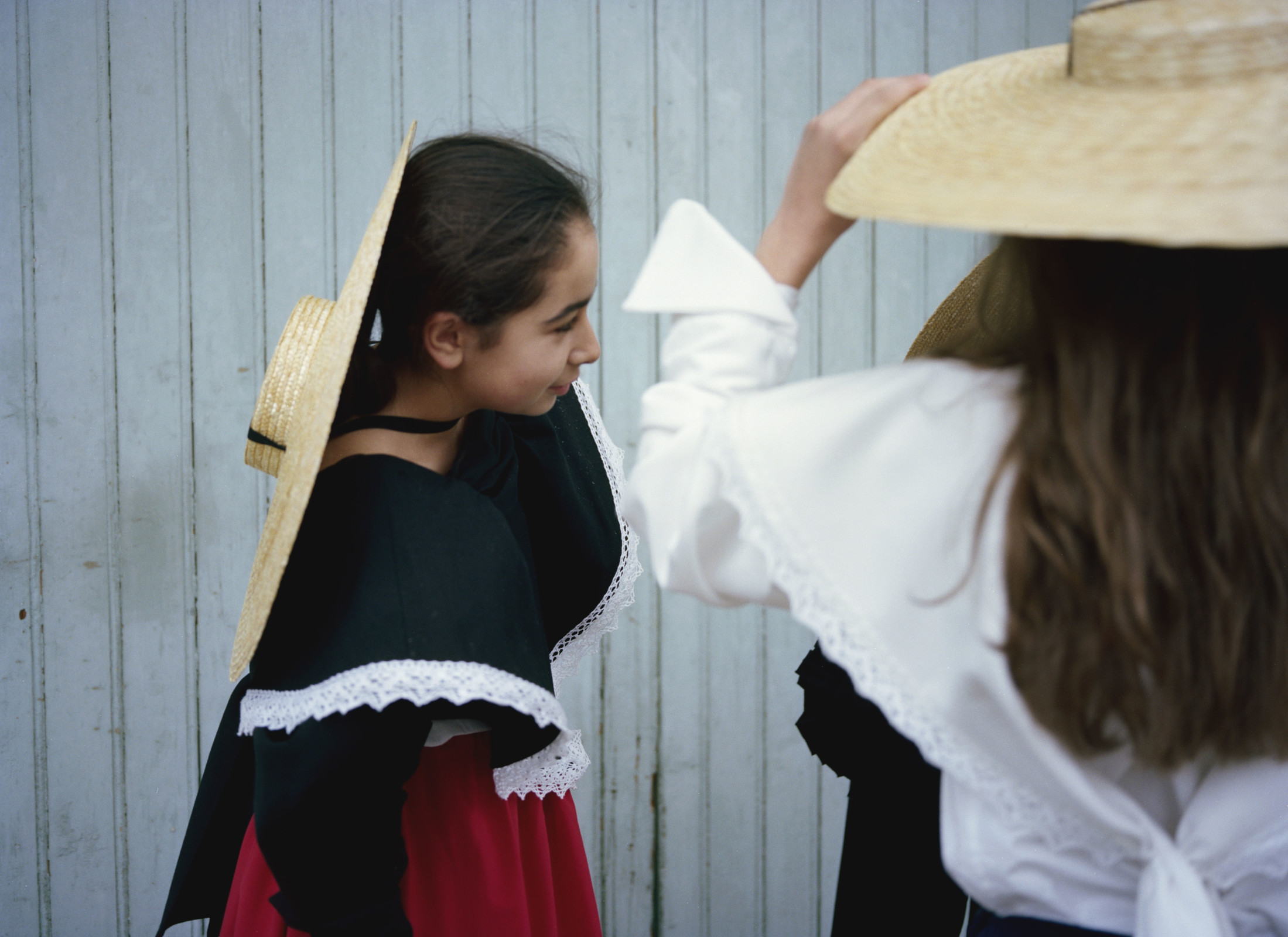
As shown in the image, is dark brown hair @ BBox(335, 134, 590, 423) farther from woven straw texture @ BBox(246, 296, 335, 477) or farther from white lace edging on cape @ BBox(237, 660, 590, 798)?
white lace edging on cape @ BBox(237, 660, 590, 798)

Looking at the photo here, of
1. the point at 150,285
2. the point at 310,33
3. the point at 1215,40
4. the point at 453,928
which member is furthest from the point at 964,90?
the point at 150,285

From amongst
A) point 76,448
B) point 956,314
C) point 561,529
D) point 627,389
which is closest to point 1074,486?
point 956,314

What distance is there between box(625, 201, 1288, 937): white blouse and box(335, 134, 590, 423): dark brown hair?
1.35ft

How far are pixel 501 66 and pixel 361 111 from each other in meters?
0.29

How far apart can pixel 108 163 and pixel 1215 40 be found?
1.87m

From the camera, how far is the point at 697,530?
64cm

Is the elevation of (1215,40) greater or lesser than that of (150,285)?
greater

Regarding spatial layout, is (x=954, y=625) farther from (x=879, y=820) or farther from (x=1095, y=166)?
(x=879, y=820)

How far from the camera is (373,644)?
34.4 inches

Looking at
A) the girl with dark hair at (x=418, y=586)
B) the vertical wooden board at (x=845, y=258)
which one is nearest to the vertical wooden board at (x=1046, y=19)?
the vertical wooden board at (x=845, y=258)

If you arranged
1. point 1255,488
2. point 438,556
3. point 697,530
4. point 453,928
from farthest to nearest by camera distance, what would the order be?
1. point 453,928
2. point 438,556
3. point 697,530
4. point 1255,488

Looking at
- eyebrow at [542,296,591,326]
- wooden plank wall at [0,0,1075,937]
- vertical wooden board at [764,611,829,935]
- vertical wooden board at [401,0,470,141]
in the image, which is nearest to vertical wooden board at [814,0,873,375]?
wooden plank wall at [0,0,1075,937]

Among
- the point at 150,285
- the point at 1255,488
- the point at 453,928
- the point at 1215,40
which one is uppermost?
the point at 1215,40

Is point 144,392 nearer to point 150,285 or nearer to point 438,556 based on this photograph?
point 150,285
